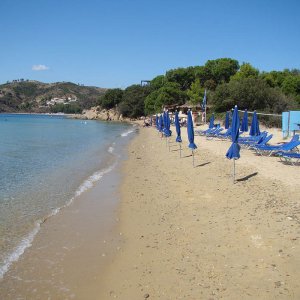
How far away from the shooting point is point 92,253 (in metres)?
6.37

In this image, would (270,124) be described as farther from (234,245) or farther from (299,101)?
(234,245)

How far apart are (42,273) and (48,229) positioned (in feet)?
7.27

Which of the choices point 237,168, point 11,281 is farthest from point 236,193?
point 11,281

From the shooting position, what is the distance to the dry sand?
189 inches

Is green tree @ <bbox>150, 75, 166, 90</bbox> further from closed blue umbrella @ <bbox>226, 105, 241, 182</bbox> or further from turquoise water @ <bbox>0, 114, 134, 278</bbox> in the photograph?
closed blue umbrella @ <bbox>226, 105, 241, 182</bbox>

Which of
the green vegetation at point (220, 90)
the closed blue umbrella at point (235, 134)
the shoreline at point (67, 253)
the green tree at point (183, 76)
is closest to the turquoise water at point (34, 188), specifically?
the shoreline at point (67, 253)

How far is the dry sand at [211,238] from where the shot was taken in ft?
15.7

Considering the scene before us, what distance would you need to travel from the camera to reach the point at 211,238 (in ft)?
21.2

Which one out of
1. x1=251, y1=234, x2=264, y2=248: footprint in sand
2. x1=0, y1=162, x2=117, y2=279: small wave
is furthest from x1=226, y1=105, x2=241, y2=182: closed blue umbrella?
x1=0, y1=162, x2=117, y2=279: small wave

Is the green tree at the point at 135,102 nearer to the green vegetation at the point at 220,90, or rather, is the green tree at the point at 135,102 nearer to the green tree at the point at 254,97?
the green vegetation at the point at 220,90

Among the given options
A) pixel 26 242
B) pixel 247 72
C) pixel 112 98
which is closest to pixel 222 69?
pixel 247 72

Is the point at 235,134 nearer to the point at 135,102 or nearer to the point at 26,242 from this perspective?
the point at 26,242

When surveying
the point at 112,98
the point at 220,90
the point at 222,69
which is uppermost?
the point at 222,69

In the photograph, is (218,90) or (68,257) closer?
A: (68,257)
